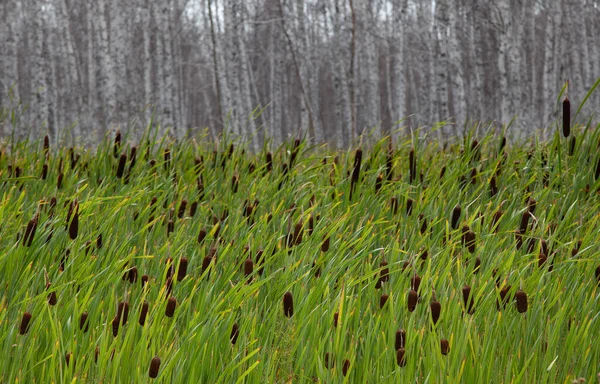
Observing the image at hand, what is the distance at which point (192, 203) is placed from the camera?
3742mm

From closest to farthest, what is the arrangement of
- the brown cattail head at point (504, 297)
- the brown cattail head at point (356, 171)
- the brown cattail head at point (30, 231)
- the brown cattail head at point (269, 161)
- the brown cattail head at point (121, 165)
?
1. the brown cattail head at point (504, 297)
2. the brown cattail head at point (30, 231)
3. the brown cattail head at point (356, 171)
4. the brown cattail head at point (121, 165)
5. the brown cattail head at point (269, 161)

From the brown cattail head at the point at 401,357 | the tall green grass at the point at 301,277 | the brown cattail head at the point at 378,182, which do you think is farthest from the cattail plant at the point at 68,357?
the brown cattail head at the point at 378,182

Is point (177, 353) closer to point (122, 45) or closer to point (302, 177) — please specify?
point (302, 177)

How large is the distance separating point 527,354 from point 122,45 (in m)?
12.8

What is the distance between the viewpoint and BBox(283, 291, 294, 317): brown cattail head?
2.31 meters

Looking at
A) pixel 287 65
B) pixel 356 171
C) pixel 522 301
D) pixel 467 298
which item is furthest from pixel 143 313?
pixel 287 65

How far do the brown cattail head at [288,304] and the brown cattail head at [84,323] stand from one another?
669 mm

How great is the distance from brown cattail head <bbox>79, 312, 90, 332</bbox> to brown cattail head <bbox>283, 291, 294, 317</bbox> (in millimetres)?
669

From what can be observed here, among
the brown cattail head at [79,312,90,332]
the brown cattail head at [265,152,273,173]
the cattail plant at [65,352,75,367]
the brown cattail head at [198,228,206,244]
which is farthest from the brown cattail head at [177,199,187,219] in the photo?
the cattail plant at [65,352,75,367]

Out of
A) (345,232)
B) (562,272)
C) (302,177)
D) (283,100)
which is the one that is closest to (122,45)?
(302,177)

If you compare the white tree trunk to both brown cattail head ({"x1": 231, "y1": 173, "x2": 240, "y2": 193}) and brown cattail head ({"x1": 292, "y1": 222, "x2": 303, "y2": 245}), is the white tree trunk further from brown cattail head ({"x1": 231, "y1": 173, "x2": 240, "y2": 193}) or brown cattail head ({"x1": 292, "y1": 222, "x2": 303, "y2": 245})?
brown cattail head ({"x1": 292, "y1": 222, "x2": 303, "y2": 245})

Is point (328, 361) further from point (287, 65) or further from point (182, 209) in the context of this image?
point (287, 65)

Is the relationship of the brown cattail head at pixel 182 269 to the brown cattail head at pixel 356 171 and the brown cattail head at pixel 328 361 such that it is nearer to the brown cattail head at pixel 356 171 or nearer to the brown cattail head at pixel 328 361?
the brown cattail head at pixel 328 361

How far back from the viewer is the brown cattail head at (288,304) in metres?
2.31
